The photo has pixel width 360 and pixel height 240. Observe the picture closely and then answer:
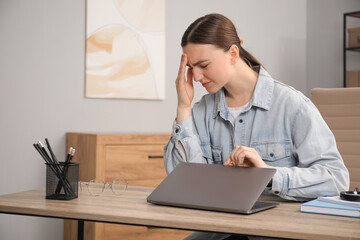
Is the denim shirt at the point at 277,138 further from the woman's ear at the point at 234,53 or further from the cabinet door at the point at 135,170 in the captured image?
the cabinet door at the point at 135,170

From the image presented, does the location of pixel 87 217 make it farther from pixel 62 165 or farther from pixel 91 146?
pixel 91 146

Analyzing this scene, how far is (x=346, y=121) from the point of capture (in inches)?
86.2

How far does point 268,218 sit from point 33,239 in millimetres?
2294

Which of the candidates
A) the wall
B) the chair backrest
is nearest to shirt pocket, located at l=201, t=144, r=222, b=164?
the chair backrest

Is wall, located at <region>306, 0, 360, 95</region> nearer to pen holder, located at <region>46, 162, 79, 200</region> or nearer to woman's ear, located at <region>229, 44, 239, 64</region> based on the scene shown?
woman's ear, located at <region>229, 44, 239, 64</region>

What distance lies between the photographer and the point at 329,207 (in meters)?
1.20

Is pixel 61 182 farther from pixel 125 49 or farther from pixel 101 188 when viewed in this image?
pixel 125 49

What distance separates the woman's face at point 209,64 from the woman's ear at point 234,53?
0.12ft

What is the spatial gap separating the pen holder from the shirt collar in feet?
1.89

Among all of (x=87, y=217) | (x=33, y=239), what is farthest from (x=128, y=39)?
(x=87, y=217)

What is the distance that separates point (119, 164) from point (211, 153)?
4.34 ft

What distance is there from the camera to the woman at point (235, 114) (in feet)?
5.21

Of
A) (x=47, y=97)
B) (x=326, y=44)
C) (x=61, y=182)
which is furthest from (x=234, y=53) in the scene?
(x=326, y=44)

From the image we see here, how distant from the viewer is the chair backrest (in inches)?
84.8
